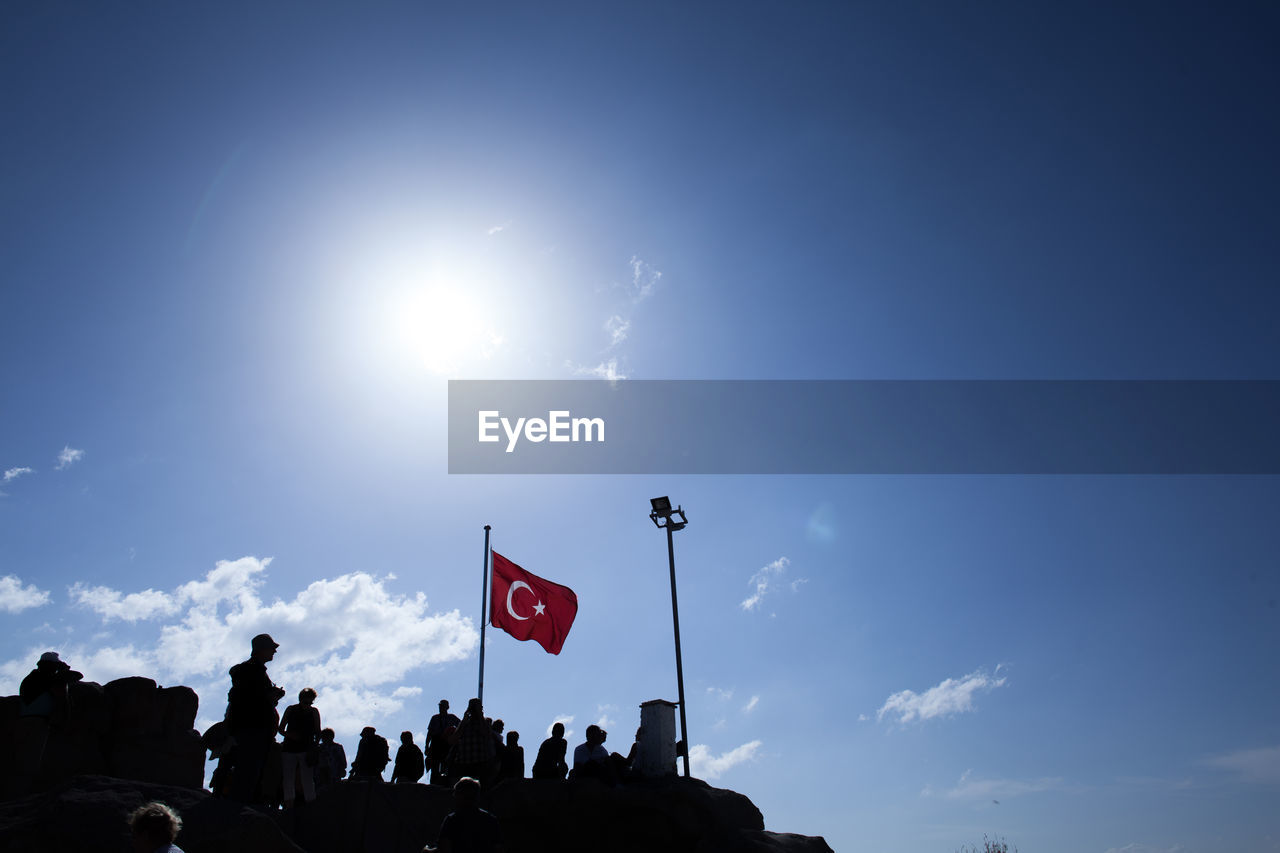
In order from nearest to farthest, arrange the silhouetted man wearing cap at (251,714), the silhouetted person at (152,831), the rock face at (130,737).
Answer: the silhouetted person at (152,831), the silhouetted man wearing cap at (251,714), the rock face at (130,737)

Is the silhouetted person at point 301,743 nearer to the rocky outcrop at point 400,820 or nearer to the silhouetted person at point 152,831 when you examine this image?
the rocky outcrop at point 400,820

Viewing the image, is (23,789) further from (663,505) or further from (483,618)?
(663,505)

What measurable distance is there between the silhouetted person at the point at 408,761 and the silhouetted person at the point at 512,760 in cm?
142

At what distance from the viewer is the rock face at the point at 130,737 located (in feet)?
39.9

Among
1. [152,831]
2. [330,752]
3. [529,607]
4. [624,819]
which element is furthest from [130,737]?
[152,831]

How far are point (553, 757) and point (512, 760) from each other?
877mm

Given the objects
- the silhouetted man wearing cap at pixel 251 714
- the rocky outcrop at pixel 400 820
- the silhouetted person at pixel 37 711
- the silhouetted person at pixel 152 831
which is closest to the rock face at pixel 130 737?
the silhouetted person at pixel 37 711

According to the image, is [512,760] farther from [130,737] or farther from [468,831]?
[468,831]

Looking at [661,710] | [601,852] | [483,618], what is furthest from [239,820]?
[483,618]

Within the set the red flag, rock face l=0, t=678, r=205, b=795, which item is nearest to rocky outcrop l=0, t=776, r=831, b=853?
rock face l=0, t=678, r=205, b=795

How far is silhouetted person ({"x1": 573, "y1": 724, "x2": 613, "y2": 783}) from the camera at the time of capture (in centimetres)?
1443

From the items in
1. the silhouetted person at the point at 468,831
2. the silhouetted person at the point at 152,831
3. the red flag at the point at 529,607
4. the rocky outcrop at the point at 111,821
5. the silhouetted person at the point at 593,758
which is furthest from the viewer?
the red flag at the point at 529,607

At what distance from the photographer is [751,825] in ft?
47.2

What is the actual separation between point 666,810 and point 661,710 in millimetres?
1942
